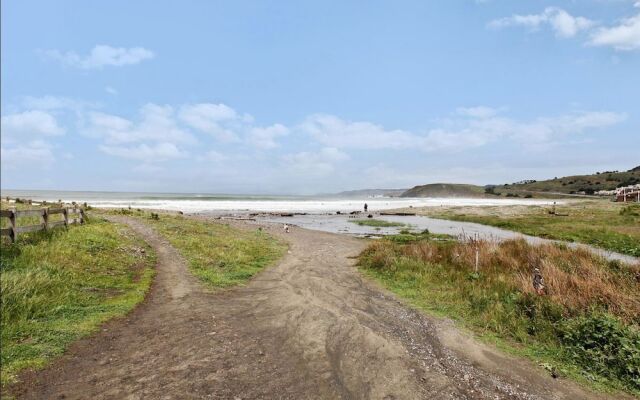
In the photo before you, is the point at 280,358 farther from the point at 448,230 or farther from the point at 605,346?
the point at 448,230

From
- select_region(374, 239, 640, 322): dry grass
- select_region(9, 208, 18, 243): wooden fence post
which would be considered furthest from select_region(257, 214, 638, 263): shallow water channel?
select_region(9, 208, 18, 243): wooden fence post

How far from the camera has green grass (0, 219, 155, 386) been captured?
7984mm

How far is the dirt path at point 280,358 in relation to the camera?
6770 mm

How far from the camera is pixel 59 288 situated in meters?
11.1

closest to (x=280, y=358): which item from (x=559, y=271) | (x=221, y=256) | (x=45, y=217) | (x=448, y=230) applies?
(x=559, y=271)

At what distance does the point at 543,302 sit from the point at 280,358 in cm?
824

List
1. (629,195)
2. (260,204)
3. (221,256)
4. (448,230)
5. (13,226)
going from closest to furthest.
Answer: (13,226)
(221,256)
(448,230)
(629,195)
(260,204)

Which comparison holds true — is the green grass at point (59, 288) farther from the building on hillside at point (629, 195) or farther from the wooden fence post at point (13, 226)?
the building on hillside at point (629, 195)

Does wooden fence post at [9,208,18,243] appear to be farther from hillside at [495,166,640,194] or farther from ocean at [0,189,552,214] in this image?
hillside at [495,166,640,194]

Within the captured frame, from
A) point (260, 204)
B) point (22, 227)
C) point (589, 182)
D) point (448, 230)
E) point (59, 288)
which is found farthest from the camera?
point (589, 182)

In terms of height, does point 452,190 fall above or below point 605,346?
above

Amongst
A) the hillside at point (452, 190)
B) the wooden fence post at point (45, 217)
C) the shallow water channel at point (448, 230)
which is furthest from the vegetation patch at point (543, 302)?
→ the hillside at point (452, 190)

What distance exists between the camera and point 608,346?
28.3 ft

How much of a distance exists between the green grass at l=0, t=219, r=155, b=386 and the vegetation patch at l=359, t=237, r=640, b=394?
1020cm
